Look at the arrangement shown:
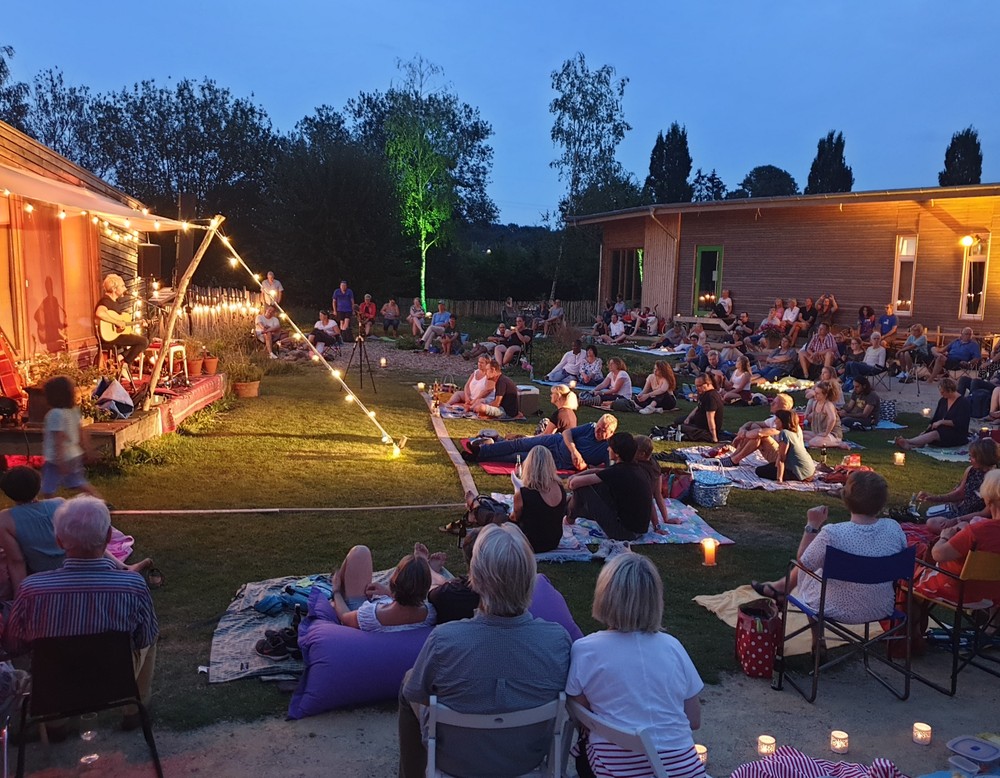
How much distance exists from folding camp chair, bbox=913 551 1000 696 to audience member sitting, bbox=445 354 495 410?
324 inches

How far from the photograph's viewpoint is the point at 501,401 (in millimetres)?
12594

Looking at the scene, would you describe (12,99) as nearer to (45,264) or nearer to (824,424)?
(45,264)

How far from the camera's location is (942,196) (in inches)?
722

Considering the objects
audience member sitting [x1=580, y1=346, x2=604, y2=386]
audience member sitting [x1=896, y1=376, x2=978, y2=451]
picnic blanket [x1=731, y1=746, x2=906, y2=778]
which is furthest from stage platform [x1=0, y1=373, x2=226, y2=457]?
audience member sitting [x1=896, y1=376, x2=978, y2=451]

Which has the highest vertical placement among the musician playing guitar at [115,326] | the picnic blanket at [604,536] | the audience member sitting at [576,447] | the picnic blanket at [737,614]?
the musician playing guitar at [115,326]

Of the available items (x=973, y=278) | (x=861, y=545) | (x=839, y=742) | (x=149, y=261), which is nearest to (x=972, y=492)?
(x=861, y=545)

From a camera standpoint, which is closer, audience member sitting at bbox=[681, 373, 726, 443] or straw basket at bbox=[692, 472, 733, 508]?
straw basket at bbox=[692, 472, 733, 508]

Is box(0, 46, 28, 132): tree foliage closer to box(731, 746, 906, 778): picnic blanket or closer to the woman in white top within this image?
the woman in white top

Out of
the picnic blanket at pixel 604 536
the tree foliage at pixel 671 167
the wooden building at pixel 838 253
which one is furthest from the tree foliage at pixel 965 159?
the picnic blanket at pixel 604 536

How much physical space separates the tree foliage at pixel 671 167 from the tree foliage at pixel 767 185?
64.1 ft

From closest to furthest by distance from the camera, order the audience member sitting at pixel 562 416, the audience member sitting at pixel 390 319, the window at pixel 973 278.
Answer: the audience member sitting at pixel 562 416 < the window at pixel 973 278 < the audience member sitting at pixel 390 319

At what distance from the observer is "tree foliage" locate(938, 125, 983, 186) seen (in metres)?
34.8

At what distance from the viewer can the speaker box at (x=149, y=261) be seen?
65.9ft

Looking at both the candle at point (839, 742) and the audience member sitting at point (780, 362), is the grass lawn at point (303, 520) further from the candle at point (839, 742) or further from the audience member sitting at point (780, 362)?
the audience member sitting at point (780, 362)
